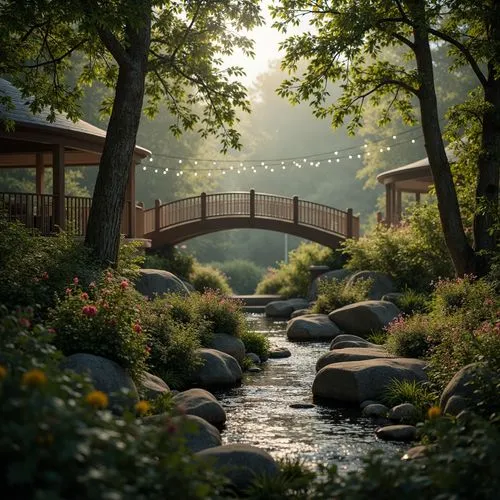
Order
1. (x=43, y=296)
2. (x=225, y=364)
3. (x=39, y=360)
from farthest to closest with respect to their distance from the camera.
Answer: (x=225, y=364)
(x=43, y=296)
(x=39, y=360)

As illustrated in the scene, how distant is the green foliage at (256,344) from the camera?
1530 centimetres

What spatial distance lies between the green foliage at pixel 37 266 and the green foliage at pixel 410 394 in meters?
4.54

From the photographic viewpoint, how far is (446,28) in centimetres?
1519

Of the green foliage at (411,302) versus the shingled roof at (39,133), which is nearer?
the shingled roof at (39,133)

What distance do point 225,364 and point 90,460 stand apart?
27.7ft

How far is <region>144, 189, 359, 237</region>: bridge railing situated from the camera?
28234mm

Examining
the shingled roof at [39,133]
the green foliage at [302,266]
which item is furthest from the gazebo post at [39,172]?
the green foliage at [302,266]

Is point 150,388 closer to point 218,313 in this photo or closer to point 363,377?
point 363,377

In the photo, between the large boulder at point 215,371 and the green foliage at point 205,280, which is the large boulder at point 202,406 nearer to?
the large boulder at point 215,371

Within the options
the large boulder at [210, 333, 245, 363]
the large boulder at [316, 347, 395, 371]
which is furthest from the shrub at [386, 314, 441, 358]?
the large boulder at [210, 333, 245, 363]

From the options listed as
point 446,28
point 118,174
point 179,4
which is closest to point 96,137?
point 179,4

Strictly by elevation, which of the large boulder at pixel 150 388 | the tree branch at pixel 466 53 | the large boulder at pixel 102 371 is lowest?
the large boulder at pixel 150 388

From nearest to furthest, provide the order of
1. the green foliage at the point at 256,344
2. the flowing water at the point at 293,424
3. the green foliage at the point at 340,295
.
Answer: the flowing water at the point at 293,424, the green foliage at the point at 256,344, the green foliage at the point at 340,295

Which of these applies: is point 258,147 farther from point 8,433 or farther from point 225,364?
point 8,433
